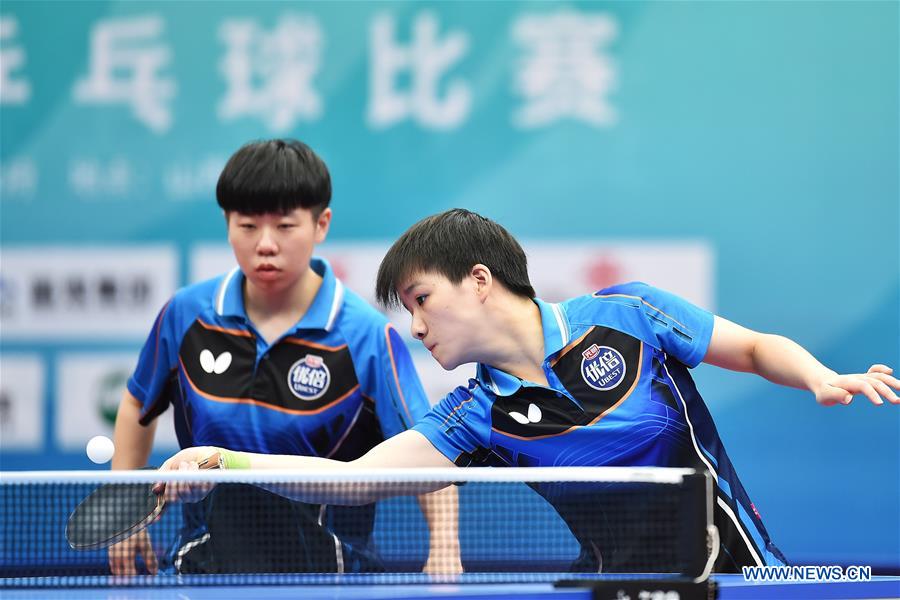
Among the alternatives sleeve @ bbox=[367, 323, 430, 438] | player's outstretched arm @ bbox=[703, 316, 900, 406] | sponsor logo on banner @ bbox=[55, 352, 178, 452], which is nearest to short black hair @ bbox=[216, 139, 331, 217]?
sleeve @ bbox=[367, 323, 430, 438]

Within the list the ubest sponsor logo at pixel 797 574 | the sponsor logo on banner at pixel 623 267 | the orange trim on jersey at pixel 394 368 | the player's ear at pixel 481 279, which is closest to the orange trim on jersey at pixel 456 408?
the player's ear at pixel 481 279

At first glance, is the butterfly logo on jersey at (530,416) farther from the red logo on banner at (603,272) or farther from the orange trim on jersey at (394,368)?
the red logo on banner at (603,272)

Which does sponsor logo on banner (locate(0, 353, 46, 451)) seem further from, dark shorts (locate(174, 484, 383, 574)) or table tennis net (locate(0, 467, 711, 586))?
dark shorts (locate(174, 484, 383, 574))

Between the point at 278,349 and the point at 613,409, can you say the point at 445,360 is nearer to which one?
the point at 613,409

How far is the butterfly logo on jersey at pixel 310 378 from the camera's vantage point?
10.1 feet

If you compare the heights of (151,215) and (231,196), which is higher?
(231,196)

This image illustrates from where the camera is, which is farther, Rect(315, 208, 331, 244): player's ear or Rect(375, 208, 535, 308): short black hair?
Rect(315, 208, 331, 244): player's ear

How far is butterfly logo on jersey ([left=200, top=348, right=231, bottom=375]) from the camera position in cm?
310

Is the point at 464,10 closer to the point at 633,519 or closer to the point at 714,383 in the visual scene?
the point at 714,383

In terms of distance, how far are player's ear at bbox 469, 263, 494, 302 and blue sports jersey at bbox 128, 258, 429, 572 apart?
2.00 feet

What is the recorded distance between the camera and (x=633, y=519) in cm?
206

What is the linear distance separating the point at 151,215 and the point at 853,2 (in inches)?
124

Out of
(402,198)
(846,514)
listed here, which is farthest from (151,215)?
(846,514)

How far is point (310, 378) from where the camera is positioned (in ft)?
10.1
